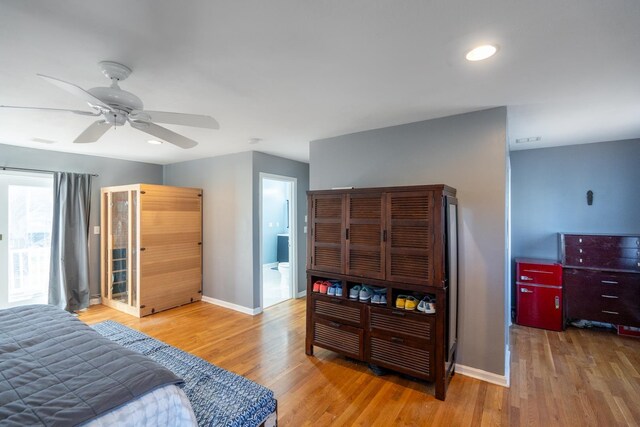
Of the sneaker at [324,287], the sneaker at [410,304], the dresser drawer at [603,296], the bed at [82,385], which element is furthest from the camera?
the dresser drawer at [603,296]

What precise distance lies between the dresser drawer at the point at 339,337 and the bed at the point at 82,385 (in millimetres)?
1023

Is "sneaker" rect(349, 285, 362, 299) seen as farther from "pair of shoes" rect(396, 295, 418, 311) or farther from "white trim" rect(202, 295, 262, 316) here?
"white trim" rect(202, 295, 262, 316)

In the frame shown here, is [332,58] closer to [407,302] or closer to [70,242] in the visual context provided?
[407,302]

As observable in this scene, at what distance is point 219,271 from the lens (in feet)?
14.8

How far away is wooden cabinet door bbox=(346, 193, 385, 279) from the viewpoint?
8.27 ft

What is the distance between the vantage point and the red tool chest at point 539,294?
11.5 feet

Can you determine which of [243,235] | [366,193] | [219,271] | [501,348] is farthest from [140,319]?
[501,348]

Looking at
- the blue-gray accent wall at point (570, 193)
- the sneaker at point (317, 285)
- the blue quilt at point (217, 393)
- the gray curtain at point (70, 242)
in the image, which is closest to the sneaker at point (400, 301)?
the sneaker at point (317, 285)

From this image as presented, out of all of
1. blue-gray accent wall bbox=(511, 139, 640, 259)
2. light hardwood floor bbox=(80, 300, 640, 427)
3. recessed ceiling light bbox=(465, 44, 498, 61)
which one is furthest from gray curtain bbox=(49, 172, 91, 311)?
blue-gray accent wall bbox=(511, 139, 640, 259)

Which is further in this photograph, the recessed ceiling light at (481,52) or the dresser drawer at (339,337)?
the dresser drawer at (339,337)

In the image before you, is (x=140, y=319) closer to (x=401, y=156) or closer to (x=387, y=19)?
(x=401, y=156)

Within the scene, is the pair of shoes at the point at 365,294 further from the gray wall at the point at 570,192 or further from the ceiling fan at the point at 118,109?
the gray wall at the point at 570,192

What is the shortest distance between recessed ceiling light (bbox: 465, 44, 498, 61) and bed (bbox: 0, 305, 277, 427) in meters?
2.39

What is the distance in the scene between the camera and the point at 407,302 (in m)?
2.42
